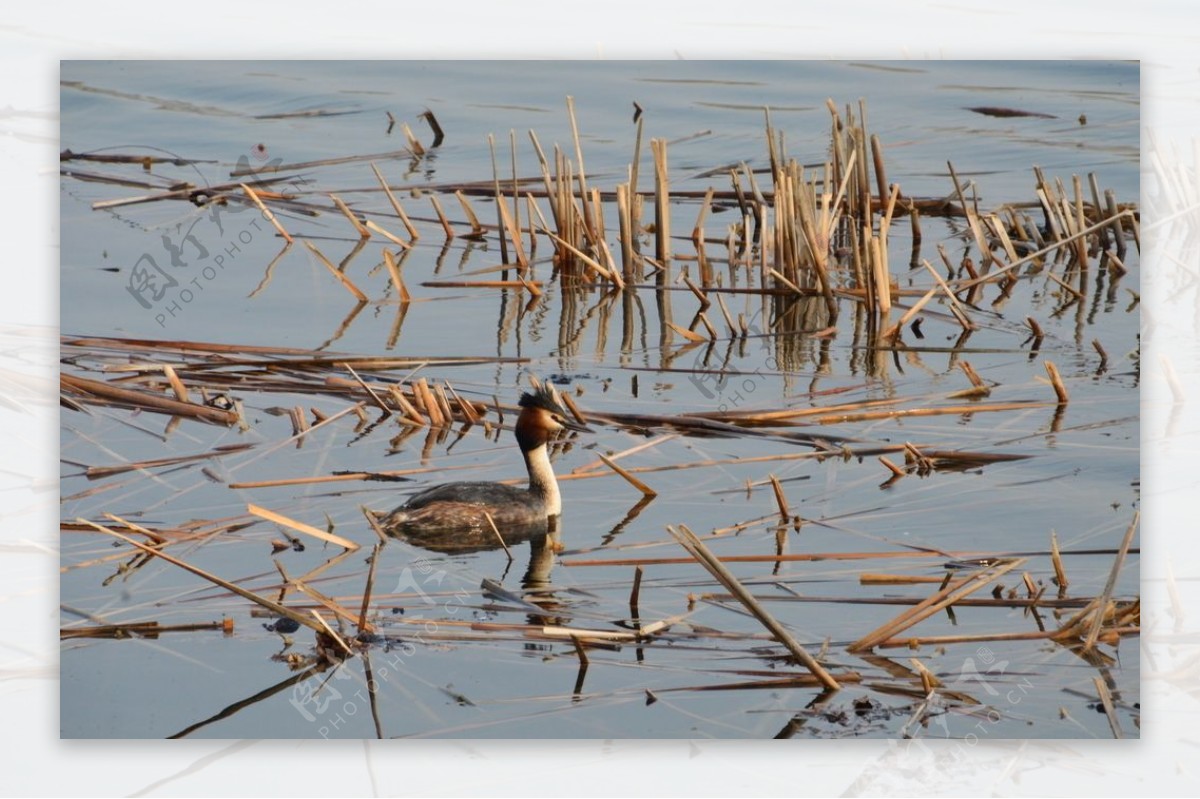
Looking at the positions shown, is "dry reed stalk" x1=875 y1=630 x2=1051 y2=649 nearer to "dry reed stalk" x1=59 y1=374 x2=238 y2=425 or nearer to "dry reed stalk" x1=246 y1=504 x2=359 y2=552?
"dry reed stalk" x1=246 y1=504 x2=359 y2=552

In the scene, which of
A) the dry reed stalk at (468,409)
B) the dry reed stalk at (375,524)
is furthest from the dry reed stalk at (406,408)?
the dry reed stalk at (375,524)

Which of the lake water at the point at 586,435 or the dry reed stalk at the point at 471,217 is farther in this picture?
the dry reed stalk at the point at 471,217

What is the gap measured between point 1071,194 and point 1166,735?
3.66m

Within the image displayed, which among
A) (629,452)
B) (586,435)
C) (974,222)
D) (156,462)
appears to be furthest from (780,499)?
(974,222)

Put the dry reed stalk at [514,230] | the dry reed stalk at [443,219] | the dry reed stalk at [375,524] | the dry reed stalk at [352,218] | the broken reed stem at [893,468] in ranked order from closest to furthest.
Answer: the dry reed stalk at [375,524] < the broken reed stem at [893,468] < the dry reed stalk at [352,218] < the dry reed stalk at [514,230] < the dry reed stalk at [443,219]

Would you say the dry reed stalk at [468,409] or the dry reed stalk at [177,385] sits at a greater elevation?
the dry reed stalk at [177,385]

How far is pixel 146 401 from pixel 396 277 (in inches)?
73.4

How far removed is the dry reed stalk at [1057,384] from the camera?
751 centimetres

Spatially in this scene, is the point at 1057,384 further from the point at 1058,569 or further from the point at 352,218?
the point at 352,218

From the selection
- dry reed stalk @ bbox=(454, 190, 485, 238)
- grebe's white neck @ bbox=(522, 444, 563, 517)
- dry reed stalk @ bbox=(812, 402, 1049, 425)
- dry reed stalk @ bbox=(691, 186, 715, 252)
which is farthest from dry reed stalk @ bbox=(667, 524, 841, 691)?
dry reed stalk @ bbox=(454, 190, 485, 238)

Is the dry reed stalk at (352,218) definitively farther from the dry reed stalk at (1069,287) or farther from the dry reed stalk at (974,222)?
the dry reed stalk at (1069,287)

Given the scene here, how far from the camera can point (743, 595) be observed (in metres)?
5.21

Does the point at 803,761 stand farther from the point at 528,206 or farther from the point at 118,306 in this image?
the point at 528,206

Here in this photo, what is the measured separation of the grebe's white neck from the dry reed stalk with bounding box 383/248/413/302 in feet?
6.03
